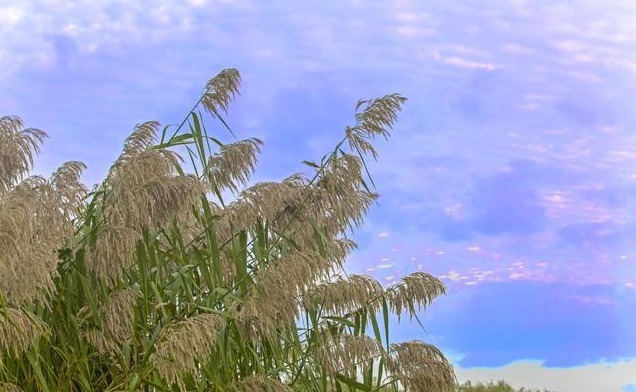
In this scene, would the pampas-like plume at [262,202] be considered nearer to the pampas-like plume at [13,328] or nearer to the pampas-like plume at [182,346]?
the pampas-like plume at [182,346]

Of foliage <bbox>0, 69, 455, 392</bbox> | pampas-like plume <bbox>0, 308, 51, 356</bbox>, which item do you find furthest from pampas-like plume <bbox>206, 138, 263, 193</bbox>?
pampas-like plume <bbox>0, 308, 51, 356</bbox>

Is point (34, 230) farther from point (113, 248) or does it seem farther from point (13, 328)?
point (13, 328)

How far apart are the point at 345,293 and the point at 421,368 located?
1.29 ft

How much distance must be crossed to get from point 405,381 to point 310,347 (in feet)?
1.60

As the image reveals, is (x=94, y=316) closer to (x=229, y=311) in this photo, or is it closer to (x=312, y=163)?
(x=229, y=311)

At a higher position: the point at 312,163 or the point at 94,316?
the point at 312,163

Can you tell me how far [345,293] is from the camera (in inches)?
135

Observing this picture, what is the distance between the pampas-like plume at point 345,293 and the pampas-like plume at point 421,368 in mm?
225

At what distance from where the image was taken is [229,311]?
318cm

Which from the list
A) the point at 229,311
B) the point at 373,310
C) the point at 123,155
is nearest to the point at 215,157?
the point at 123,155

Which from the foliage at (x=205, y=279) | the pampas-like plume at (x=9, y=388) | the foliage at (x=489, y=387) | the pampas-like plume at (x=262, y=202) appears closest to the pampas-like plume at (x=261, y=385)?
the foliage at (x=205, y=279)

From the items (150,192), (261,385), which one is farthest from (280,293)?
(150,192)

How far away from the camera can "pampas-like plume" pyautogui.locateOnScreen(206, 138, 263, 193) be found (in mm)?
3422

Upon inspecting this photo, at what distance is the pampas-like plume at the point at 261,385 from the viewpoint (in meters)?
3.08
